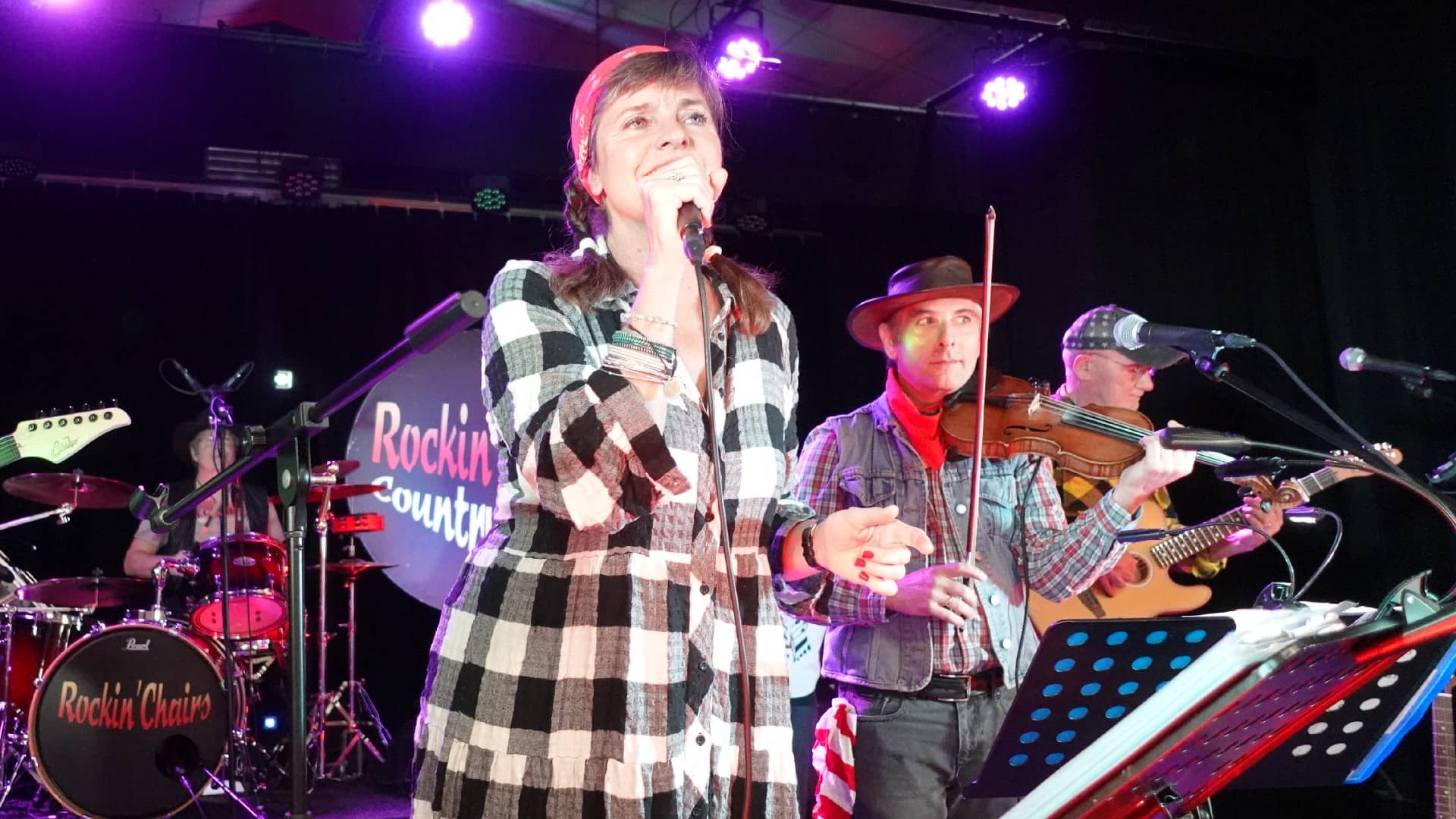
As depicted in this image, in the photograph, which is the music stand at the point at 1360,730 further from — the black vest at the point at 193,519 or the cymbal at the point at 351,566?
the black vest at the point at 193,519

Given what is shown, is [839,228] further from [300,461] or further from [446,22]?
[300,461]

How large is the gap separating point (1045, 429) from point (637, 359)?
7.04ft

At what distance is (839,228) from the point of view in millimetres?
8258

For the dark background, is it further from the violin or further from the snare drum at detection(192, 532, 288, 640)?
the violin

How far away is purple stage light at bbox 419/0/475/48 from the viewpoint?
627cm

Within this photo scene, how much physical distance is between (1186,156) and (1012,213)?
128 centimetres

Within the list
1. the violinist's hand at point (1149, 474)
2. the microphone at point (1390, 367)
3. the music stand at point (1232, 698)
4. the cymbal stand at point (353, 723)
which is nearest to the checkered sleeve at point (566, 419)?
the music stand at point (1232, 698)

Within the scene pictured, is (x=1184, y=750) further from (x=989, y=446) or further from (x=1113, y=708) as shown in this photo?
(x=989, y=446)

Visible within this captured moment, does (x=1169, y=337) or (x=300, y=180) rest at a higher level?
(x=300, y=180)

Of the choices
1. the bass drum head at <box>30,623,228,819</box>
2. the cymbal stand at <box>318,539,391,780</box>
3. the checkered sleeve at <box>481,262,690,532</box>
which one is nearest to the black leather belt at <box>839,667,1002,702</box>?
the checkered sleeve at <box>481,262,690,532</box>

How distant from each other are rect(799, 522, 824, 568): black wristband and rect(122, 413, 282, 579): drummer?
5477 mm

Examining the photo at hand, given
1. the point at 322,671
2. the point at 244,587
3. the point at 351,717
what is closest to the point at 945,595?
the point at 244,587

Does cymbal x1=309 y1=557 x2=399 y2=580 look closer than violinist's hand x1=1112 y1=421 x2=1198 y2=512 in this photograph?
No

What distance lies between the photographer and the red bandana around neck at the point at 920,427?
9.58 feet
